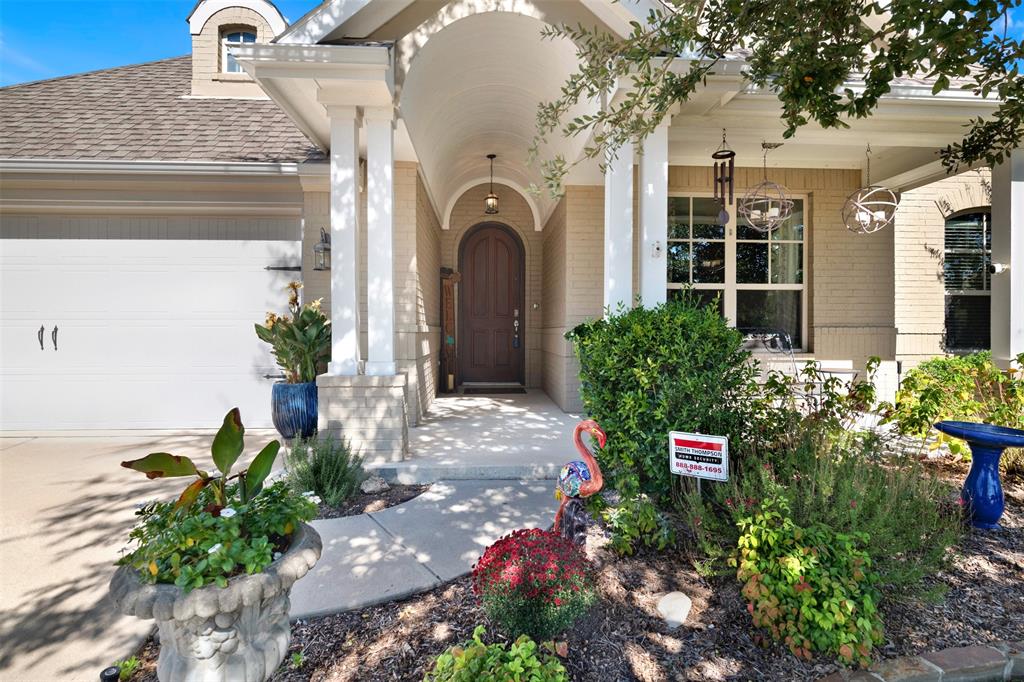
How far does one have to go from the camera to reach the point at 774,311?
6707mm

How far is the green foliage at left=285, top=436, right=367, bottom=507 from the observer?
135 inches

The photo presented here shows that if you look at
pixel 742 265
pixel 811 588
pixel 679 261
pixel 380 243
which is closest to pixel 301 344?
pixel 380 243

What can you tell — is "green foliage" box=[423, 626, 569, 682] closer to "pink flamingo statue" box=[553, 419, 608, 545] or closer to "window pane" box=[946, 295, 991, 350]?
"pink flamingo statue" box=[553, 419, 608, 545]

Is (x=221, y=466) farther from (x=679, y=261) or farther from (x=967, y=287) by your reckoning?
(x=967, y=287)

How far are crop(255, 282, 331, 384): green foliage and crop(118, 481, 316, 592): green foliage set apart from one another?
9.46 ft

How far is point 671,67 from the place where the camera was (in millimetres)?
3943

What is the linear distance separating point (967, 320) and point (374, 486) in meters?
8.12

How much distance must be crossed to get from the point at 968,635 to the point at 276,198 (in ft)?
21.8

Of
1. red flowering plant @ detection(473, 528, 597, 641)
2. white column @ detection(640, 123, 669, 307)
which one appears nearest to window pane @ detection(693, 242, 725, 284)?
white column @ detection(640, 123, 669, 307)

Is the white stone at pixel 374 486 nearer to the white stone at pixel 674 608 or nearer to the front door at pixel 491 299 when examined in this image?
the white stone at pixel 674 608

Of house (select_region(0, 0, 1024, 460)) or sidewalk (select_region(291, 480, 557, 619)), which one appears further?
house (select_region(0, 0, 1024, 460))

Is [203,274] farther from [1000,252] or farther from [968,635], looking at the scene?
[1000,252]

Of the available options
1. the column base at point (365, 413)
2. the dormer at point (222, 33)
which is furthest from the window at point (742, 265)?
the dormer at point (222, 33)

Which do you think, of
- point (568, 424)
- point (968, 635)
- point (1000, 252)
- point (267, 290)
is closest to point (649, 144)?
point (568, 424)
